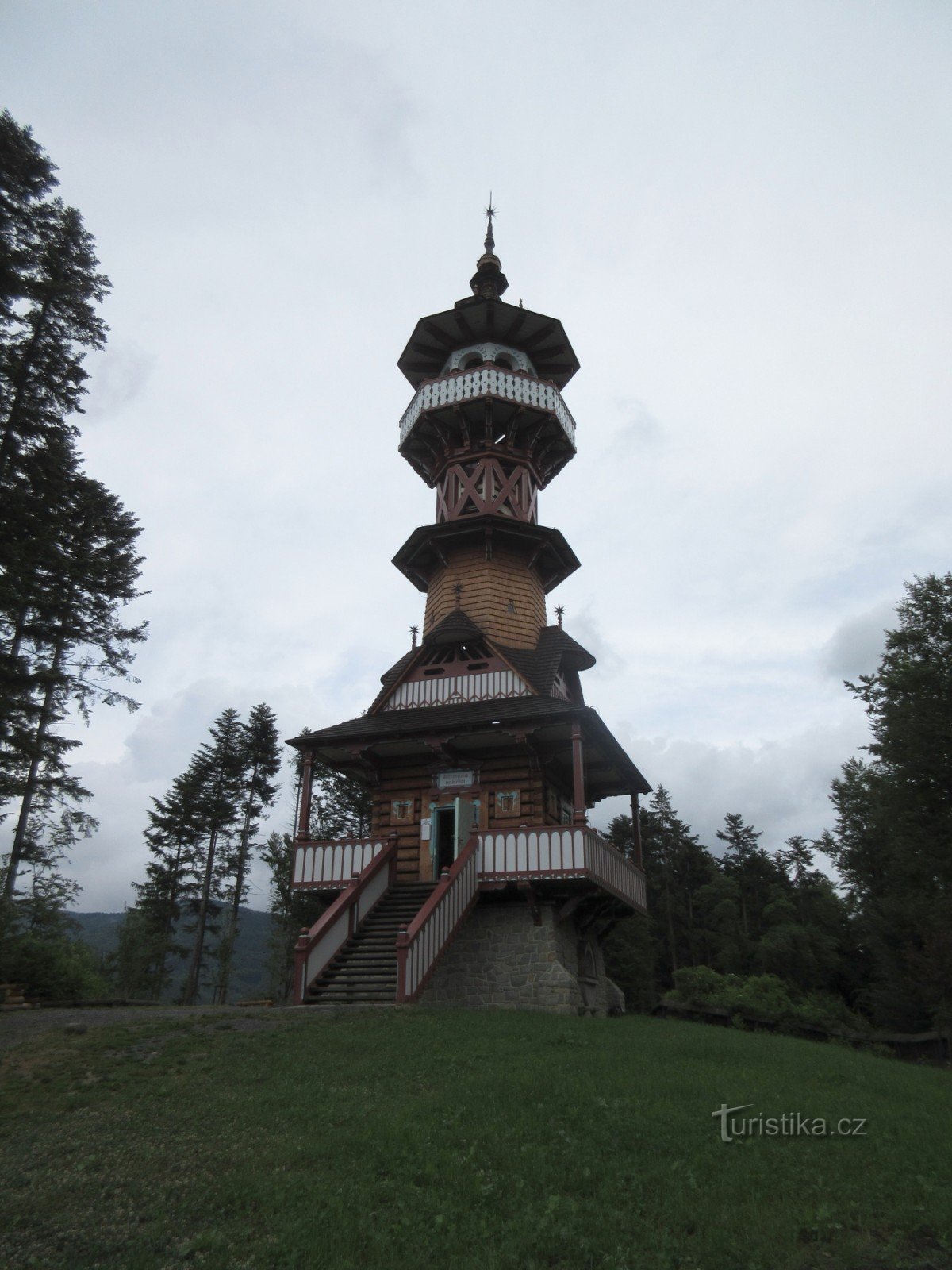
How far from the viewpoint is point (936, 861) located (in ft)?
81.2

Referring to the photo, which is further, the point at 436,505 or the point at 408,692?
the point at 436,505

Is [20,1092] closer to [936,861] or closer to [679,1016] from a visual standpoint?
[679,1016]

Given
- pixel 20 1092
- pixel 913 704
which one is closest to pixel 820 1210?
pixel 20 1092

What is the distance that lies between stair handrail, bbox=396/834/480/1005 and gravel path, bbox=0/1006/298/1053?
7.31 feet

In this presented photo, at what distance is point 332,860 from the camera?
773 inches

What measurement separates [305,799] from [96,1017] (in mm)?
8049

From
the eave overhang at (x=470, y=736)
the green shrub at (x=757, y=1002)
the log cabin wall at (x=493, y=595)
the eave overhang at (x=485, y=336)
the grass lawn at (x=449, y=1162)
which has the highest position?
the eave overhang at (x=485, y=336)

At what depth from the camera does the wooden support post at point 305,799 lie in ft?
65.2

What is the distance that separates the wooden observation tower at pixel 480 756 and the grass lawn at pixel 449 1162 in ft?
20.5

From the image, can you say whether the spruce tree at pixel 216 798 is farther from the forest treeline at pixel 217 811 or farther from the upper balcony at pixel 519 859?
the upper balcony at pixel 519 859

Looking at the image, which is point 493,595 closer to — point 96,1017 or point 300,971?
point 300,971

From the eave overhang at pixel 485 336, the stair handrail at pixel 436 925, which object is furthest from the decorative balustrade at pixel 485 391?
the stair handrail at pixel 436 925

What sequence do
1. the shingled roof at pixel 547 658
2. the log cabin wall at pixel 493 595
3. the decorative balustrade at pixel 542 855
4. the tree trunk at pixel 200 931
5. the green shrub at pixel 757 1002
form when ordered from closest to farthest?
the decorative balustrade at pixel 542 855, the green shrub at pixel 757 1002, the shingled roof at pixel 547 658, the log cabin wall at pixel 493 595, the tree trunk at pixel 200 931

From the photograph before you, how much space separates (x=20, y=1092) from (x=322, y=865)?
11292mm
